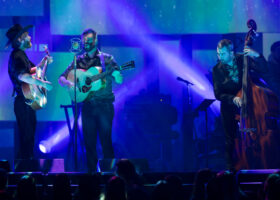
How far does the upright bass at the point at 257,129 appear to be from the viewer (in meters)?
6.08

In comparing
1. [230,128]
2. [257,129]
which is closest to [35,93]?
[230,128]

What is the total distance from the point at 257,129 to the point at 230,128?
39cm

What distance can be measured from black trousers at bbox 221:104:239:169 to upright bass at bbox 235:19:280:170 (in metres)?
0.12

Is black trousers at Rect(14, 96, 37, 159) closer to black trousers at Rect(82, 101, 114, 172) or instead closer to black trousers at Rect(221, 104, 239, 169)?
black trousers at Rect(82, 101, 114, 172)

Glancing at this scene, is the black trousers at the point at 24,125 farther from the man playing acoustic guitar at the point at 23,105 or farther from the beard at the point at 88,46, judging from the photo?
the beard at the point at 88,46

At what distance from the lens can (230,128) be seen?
6.39 metres

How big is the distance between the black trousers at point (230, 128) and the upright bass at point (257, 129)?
4.8 inches

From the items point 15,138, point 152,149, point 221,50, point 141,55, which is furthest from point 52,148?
point 221,50

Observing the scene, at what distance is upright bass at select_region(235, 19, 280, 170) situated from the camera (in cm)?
608

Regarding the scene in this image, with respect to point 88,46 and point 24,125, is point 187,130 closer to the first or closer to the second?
point 88,46

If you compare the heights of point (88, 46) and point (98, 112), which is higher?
point (88, 46)

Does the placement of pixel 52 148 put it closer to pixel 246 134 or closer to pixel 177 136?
pixel 177 136

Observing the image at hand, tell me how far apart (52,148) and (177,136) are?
2.57 m

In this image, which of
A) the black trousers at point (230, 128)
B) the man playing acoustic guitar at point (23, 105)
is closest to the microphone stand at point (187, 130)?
the black trousers at point (230, 128)
